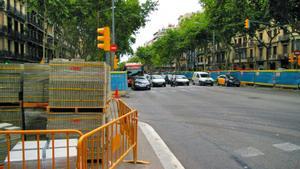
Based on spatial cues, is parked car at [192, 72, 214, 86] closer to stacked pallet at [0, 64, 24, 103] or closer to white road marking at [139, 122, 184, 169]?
white road marking at [139, 122, 184, 169]

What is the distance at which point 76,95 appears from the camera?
19.6ft

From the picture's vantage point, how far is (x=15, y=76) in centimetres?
636

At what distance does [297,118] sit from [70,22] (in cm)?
2681

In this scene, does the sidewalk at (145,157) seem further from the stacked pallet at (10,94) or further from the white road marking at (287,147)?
the white road marking at (287,147)

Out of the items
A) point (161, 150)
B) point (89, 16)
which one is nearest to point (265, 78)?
point (89, 16)

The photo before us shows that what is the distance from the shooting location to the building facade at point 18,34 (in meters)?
45.7

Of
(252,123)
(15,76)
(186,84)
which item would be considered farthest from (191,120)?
(186,84)

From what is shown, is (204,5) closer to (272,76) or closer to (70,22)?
(272,76)

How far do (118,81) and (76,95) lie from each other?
59.2 feet

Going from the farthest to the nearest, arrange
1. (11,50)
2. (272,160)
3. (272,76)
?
1. (11,50)
2. (272,76)
3. (272,160)

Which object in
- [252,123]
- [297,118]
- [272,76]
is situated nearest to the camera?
[252,123]

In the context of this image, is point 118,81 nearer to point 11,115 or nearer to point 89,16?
point 89,16

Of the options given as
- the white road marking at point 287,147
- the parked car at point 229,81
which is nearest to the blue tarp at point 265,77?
the parked car at point 229,81

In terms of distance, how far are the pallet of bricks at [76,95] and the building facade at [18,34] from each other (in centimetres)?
3523
